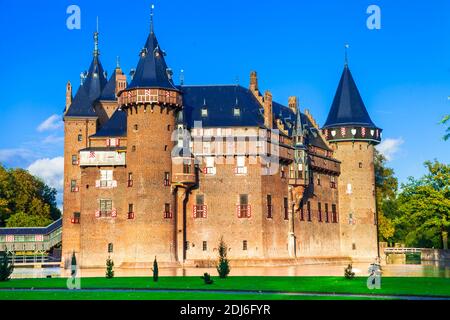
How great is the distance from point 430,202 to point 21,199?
48.3m

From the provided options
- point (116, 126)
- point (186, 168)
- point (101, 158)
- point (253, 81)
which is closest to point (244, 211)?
point (186, 168)

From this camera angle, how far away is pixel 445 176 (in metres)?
80.0

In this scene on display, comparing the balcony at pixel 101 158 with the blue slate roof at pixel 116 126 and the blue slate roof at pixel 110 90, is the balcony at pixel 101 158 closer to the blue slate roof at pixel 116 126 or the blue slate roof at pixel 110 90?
the blue slate roof at pixel 116 126

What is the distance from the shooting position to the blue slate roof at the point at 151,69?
60.7 m

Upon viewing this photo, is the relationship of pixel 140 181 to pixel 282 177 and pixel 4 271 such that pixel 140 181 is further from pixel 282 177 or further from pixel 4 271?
pixel 4 271

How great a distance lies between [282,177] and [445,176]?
21932mm

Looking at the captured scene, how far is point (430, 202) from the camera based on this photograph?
78750mm

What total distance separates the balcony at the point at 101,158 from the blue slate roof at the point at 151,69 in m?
6.11

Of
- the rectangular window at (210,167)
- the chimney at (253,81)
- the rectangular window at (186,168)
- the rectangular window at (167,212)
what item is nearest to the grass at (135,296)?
the rectangular window at (167,212)

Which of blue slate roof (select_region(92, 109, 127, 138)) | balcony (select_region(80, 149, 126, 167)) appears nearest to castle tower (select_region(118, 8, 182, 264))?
balcony (select_region(80, 149, 126, 167))

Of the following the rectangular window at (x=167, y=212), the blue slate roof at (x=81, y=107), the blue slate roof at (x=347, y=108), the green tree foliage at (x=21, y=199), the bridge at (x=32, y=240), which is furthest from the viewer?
the green tree foliage at (x=21, y=199)

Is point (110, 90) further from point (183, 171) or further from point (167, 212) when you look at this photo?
point (167, 212)
